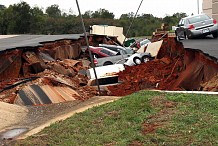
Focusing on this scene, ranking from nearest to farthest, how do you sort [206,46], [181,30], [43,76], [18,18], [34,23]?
[43,76] < [206,46] < [181,30] < [18,18] < [34,23]

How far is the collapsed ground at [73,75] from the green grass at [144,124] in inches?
95.2

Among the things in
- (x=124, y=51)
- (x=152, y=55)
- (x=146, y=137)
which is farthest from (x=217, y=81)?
(x=124, y=51)

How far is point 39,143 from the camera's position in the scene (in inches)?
277

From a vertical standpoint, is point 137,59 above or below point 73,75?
above

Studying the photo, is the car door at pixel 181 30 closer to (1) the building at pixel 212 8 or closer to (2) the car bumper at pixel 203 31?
(2) the car bumper at pixel 203 31

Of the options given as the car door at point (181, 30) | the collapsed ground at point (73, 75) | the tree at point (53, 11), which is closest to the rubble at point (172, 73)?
the collapsed ground at point (73, 75)

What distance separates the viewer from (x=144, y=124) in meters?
7.49

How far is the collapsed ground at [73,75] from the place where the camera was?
42.0 feet

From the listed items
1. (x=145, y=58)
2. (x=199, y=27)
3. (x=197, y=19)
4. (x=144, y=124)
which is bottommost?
(x=145, y=58)

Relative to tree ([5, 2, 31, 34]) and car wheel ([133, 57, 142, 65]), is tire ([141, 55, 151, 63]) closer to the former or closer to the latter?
car wheel ([133, 57, 142, 65])

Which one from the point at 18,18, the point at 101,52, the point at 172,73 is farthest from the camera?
the point at 18,18

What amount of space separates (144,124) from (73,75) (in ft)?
38.7

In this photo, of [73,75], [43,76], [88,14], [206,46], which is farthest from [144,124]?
[88,14]

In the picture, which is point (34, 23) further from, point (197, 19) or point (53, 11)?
point (197, 19)
